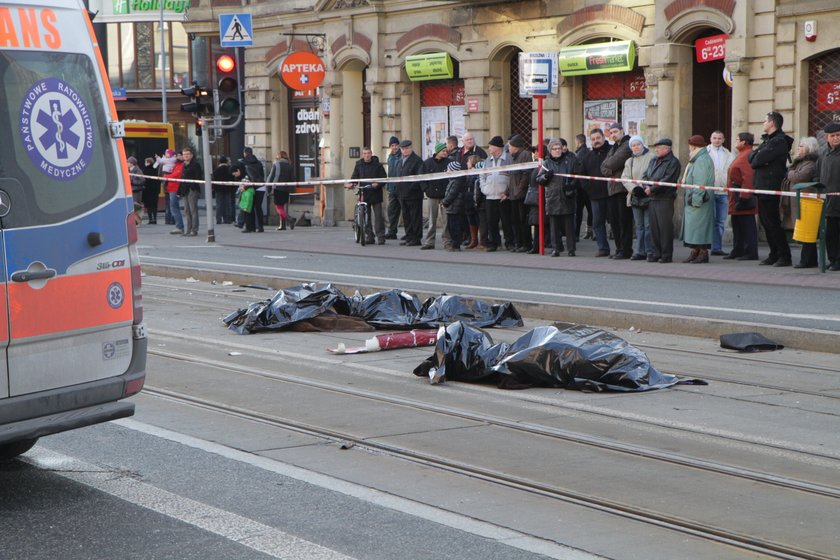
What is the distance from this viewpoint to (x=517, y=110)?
2703 centimetres

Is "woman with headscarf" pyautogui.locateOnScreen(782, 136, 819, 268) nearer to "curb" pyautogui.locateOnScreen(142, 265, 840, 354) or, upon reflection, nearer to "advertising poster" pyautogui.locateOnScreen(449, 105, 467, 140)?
"curb" pyautogui.locateOnScreen(142, 265, 840, 354)

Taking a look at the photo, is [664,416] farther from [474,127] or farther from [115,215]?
[474,127]

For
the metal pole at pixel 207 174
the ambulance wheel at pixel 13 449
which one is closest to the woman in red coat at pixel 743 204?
the metal pole at pixel 207 174

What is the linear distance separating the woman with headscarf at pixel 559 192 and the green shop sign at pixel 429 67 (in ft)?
28.1

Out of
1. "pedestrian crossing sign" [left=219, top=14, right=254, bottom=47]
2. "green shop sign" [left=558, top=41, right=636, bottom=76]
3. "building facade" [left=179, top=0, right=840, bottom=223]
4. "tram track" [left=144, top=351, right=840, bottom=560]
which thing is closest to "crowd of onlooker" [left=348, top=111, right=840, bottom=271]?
"building facade" [left=179, top=0, right=840, bottom=223]

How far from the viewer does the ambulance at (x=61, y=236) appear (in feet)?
20.1

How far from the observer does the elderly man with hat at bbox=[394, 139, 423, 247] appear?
→ 2267cm

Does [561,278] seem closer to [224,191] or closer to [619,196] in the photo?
[619,196]

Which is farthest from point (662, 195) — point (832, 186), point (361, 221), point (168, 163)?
point (168, 163)

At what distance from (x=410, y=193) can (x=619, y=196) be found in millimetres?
4731

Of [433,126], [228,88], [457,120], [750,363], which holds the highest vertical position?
[228,88]

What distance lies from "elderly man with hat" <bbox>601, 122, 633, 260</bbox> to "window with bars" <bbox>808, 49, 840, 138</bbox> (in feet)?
11.3

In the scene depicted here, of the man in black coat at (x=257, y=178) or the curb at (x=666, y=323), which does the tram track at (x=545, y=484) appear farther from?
the man in black coat at (x=257, y=178)

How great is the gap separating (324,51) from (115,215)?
25595 mm
